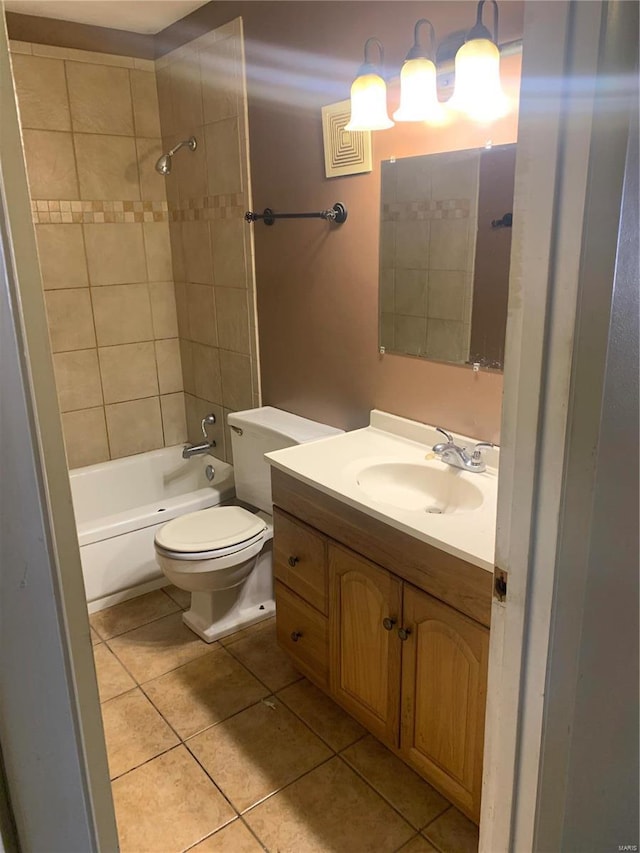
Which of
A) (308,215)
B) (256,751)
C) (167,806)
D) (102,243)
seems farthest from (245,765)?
(102,243)

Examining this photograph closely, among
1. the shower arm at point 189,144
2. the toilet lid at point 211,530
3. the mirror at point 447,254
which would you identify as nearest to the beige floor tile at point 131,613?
the toilet lid at point 211,530

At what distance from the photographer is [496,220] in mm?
1738

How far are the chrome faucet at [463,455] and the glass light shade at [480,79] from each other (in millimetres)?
897

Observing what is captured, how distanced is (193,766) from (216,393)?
5.75 feet

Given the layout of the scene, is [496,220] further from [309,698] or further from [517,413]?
[309,698]

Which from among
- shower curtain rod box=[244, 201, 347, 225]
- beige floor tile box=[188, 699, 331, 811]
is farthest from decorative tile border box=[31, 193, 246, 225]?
beige floor tile box=[188, 699, 331, 811]

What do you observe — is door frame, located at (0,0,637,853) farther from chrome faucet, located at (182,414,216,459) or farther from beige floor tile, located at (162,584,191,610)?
chrome faucet, located at (182,414,216,459)

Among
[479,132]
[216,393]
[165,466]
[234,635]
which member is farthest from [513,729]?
[165,466]

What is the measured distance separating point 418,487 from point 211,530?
866mm

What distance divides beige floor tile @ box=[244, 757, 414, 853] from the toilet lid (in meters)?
0.82

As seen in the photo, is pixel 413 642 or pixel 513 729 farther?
pixel 413 642

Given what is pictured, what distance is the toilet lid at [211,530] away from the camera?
2.30m

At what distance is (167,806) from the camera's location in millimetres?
1759

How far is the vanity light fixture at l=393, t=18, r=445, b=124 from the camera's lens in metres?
1.69
